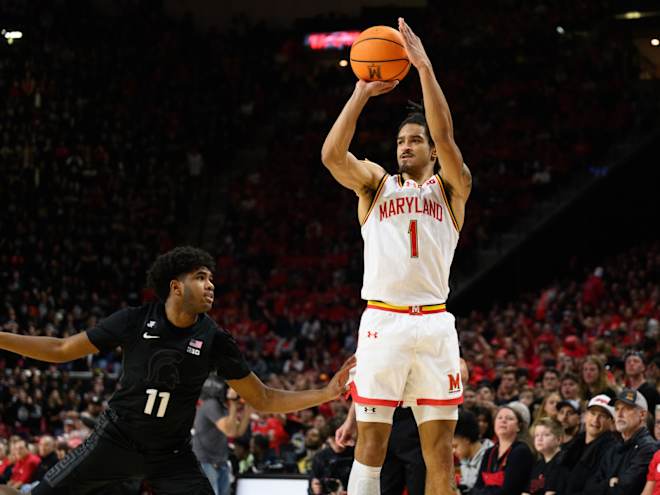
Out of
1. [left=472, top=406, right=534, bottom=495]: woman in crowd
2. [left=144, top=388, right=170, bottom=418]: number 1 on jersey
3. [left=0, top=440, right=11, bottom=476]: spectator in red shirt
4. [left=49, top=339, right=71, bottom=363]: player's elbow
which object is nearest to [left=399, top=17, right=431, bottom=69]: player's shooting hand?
[left=144, top=388, right=170, bottom=418]: number 1 on jersey

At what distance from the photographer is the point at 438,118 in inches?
228

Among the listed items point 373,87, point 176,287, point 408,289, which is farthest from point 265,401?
point 373,87

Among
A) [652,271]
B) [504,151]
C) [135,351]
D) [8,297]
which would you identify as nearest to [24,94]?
[8,297]

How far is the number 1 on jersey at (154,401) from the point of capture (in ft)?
19.9

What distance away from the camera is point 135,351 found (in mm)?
6125

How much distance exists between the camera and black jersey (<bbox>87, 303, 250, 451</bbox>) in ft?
19.9

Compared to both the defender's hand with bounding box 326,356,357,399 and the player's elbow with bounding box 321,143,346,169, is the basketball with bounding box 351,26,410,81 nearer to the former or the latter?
the player's elbow with bounding box 321,143,346,169

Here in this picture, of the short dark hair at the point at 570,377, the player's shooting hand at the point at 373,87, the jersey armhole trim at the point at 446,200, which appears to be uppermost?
the player's shooting hand at the point at 373,87

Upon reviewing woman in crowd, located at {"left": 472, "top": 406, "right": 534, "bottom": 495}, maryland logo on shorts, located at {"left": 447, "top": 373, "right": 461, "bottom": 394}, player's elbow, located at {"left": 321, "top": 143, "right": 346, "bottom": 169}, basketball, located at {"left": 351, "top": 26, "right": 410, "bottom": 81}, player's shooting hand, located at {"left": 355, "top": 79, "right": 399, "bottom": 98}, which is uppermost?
basketball, located at {"left": 351, "top": 26, "right": 410, "bottom": 81}

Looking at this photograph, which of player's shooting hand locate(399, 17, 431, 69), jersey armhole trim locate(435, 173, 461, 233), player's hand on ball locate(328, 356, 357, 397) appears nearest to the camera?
player's shooting hand locate(399, 17, 431, 69)

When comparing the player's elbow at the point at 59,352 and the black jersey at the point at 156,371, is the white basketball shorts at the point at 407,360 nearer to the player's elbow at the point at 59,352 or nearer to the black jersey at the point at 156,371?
the black jersey at the point at 156,371

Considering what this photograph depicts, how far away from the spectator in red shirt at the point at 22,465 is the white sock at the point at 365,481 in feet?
27.7

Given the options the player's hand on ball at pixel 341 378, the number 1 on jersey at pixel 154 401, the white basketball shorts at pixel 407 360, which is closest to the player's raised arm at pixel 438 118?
the white basketball shorts at pixel 407 360

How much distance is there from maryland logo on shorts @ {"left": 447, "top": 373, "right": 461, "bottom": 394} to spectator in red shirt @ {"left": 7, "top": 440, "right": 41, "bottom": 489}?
875 centimetres
